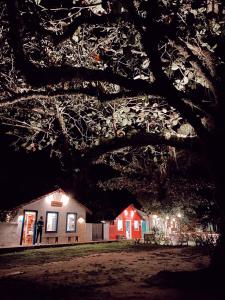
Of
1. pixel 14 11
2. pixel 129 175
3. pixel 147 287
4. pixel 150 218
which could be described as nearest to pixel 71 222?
pixel 129 175

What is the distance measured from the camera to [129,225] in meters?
36.2

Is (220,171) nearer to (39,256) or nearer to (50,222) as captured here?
(39,256)

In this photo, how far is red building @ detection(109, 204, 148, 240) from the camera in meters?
33.3

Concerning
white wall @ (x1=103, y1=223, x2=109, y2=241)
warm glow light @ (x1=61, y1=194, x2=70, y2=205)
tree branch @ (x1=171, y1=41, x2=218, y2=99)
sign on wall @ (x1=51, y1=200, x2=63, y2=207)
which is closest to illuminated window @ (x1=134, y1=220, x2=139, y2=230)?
white wall @ (x1=103, y1=223, x2=109, y2=241)

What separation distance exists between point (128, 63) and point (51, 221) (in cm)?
1903

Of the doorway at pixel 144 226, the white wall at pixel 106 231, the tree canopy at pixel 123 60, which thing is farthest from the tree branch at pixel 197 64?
the doorway at pixel 144 226

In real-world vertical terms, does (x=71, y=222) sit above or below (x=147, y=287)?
above

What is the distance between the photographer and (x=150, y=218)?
40969 millimetres

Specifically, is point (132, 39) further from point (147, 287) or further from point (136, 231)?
point (136, 231)

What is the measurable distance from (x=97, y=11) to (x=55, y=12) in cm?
119

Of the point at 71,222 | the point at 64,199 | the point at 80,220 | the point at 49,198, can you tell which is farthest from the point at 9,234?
the point at 80,220

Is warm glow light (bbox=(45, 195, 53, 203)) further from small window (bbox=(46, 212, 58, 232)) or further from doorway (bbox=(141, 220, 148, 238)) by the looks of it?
doorway (bbox=(141, 220, 148, 238))

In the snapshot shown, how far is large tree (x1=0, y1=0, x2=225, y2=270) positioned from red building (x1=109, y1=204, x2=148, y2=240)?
26.4m

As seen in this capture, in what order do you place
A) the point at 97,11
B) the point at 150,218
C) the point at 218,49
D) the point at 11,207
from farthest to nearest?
the point at 150,218
the point at 11,207
the point at 218,49
the point at 97,11
